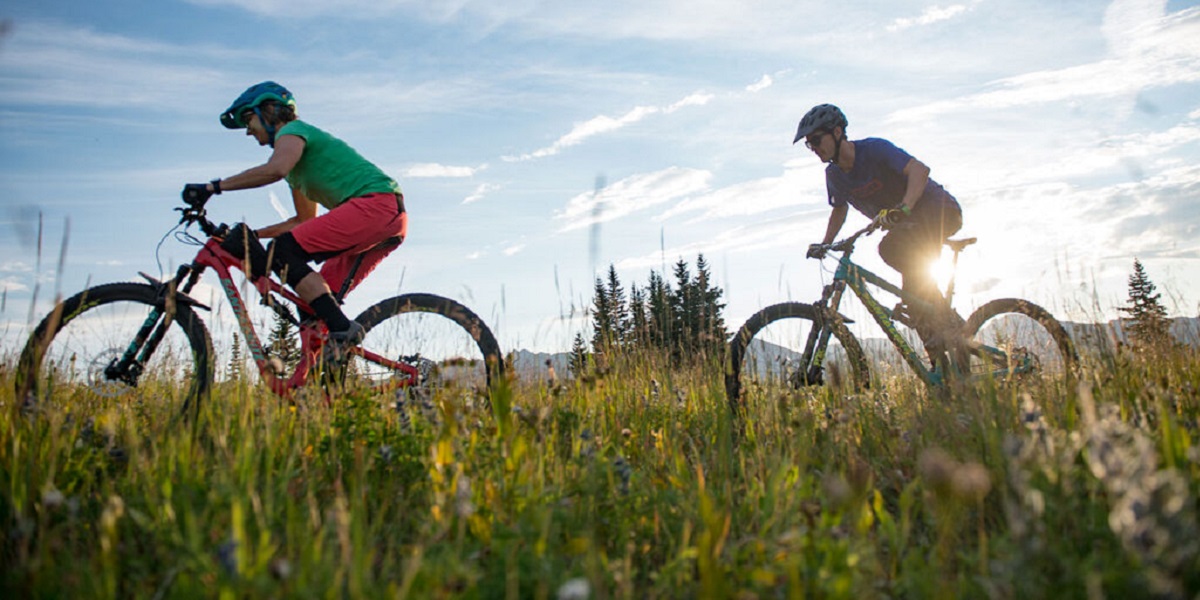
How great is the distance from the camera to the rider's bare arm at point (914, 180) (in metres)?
5.46

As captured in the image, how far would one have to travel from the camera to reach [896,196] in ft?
19.3

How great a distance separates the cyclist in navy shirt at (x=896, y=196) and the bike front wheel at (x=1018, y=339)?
1.55 feet

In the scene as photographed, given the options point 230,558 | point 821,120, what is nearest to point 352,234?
point 230,558

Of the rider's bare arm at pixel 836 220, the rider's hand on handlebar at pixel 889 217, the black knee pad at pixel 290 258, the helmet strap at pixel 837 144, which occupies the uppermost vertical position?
the helmet strap at pixel 837 144

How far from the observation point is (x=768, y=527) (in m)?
2.48

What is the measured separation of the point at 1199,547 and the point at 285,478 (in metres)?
2.57

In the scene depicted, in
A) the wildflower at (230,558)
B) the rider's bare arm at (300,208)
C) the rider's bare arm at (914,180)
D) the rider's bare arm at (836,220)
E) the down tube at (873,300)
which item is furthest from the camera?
the rider's bare arm at (836,220)

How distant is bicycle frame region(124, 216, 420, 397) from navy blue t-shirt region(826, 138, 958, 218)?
149 inches

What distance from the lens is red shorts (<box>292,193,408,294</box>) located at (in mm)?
4539

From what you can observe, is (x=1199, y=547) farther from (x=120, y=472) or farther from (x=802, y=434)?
(x=120, y=472)

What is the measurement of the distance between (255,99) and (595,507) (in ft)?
12.3

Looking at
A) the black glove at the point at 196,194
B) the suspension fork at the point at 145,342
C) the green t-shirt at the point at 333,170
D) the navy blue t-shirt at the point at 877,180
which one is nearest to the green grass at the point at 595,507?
the suspension fork at the point at 145,342

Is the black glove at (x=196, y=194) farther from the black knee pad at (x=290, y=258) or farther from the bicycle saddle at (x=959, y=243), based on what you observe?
the bicycle saddle at (x=959, y=243)

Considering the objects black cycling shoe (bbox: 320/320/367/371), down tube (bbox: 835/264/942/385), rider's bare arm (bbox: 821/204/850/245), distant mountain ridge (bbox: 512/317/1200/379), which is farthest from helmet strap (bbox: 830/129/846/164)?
black cycling shoe (bbox: 320/320/367/371)
